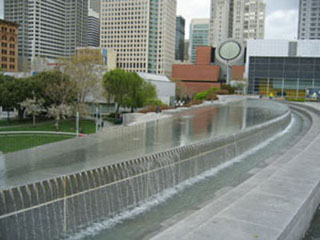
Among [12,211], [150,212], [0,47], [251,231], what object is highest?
[0,47]

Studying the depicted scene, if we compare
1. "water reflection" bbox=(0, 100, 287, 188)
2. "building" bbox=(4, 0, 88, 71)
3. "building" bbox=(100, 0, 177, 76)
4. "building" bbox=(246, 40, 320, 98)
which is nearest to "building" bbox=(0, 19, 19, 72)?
"building" bbox=(4, 0, 88, 71)

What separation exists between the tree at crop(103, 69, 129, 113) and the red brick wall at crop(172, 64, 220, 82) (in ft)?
190

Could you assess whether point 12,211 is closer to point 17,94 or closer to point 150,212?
point 150,212

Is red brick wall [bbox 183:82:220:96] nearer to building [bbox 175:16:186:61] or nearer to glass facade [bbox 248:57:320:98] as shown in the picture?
glass facade [bbox 248:57:320:98]

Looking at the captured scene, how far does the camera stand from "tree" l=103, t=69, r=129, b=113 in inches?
1871

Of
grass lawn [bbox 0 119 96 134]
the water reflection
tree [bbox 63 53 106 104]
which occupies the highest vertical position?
tree [bbox 63 53 106 104]

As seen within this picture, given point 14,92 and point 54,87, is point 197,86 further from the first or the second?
point 14,92

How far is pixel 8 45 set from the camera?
333 ft

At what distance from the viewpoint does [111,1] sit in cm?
13950

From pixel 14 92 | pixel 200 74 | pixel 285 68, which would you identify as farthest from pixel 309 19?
pixel 14 92

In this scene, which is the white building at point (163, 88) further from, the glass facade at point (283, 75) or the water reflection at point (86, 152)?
the water reflection at point (86, 152)

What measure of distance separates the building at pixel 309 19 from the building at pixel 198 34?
172ft

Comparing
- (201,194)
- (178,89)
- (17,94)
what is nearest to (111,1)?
(178,89)

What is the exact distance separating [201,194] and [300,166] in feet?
9.38
